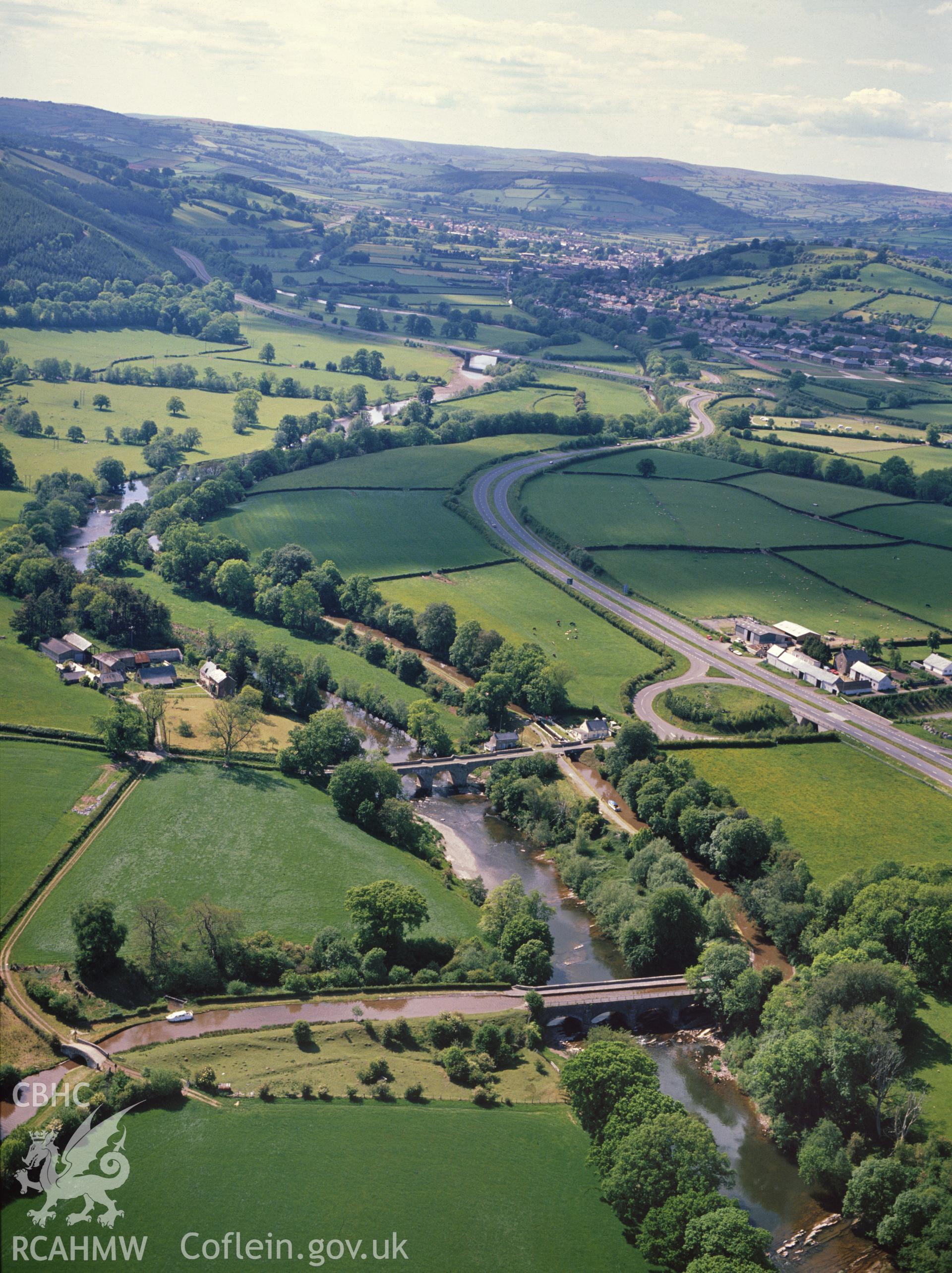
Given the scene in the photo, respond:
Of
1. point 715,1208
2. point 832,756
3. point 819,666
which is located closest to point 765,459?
point 819,666

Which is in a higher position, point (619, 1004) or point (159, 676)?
point (159, 676)

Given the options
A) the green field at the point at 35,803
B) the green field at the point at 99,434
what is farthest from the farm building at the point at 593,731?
the green field at the point at 99,434

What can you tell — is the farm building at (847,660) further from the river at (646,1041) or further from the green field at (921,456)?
the green field at (921,456)

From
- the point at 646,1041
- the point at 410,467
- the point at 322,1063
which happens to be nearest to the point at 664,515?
the point at 410,467

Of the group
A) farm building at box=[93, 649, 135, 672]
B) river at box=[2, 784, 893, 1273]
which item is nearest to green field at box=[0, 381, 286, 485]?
farm building at box=[93, 649, 135, 672]

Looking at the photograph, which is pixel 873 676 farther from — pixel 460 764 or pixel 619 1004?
pixel 619 1004

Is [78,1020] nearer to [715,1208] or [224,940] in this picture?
[224,940]
